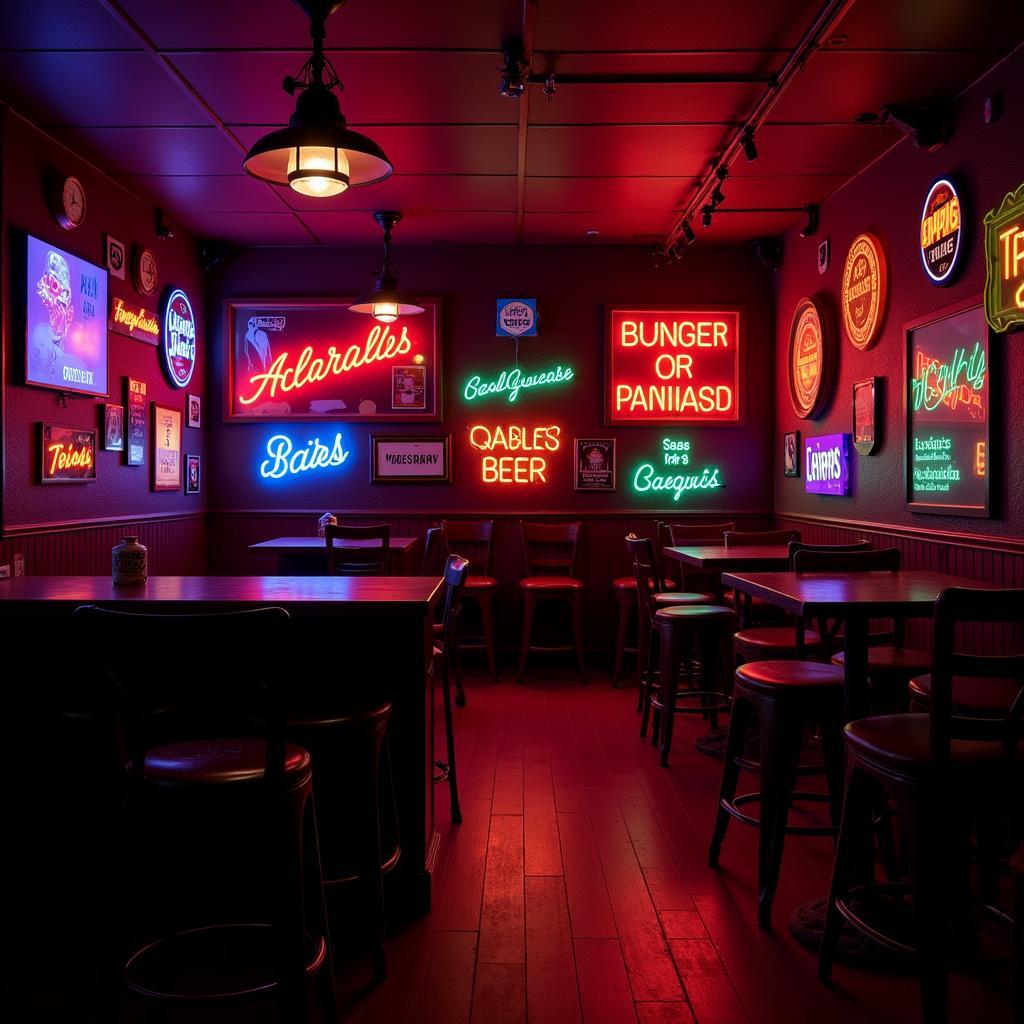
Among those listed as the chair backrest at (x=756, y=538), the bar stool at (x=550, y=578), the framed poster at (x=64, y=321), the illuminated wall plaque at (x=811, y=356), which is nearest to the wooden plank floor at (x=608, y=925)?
the chair backrest at (x=756, y=538)

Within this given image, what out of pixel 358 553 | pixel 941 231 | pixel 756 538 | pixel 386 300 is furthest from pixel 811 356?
pixel 358 553

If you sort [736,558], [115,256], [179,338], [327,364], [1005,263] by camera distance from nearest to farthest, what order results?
[1005,263]
[736,558]
[115,256]
[179,338]
[327,364]

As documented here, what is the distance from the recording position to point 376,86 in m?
4.05

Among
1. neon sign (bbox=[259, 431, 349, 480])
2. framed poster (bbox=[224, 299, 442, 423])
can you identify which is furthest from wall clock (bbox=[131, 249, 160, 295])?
neon sign (bbox=[259, 431, 349, 480])

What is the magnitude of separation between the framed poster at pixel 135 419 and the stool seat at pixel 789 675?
4089 mm

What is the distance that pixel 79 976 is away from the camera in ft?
7.50

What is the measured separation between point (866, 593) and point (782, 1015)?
121 cm

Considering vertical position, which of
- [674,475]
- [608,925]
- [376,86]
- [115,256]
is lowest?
[608,925]

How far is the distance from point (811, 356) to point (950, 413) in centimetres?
182

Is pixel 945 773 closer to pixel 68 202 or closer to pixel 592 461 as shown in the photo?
pixel 68 202

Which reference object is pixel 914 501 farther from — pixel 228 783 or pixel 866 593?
pixel 228 783

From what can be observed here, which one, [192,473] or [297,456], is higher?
[297,456]

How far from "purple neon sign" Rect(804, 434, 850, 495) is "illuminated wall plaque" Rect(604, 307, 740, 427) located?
36.4 inches

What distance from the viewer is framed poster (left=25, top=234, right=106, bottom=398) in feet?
14.1
